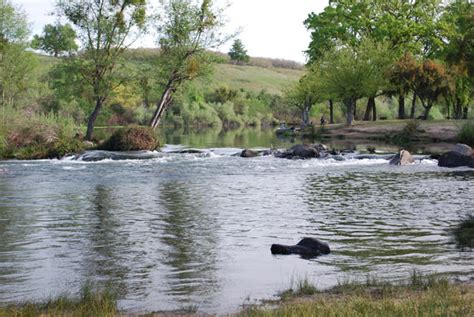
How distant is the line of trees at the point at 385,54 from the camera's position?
67750 millimetres

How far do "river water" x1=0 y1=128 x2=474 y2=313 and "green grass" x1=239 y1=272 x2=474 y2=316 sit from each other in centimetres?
79

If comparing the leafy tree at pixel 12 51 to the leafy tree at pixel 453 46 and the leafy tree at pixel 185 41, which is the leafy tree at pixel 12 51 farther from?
the leafy tree at pixel 453 46

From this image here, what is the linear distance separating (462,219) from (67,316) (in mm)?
12635

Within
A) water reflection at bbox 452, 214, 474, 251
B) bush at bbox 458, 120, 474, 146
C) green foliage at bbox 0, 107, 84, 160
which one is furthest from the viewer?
bush at bbox 458, 120, 474, 146

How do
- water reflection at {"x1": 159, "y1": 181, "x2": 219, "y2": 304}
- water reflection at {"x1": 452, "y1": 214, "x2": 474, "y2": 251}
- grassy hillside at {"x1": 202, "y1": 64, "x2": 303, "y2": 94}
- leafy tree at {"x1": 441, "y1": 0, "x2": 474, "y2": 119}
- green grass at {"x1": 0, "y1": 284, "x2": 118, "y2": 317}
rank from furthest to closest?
1. grassy hillside at {"x1": 202, "y1": 64, "x2": 303, "y2": 94}
2. leafy tree at {"x1": 441, "y1": 0, "x2": 474, "y2": 119}
3. water reflection at {"x1": 452, "y1": 214, "x2": 474, "y2": 251}
4. water reflection at {"x1": 159, "y1": 181, "x2": 219, "y2": 304}
5. green grass at {"x1": 0, "y1": 284, "x2": 118, "y2": 317}

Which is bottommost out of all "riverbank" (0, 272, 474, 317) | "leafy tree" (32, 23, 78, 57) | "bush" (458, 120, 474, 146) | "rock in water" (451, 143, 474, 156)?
"riverbank" (0, 272, 474, 317)

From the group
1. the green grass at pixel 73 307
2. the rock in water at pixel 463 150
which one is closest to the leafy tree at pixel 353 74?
the rock in water at pixel 463 150

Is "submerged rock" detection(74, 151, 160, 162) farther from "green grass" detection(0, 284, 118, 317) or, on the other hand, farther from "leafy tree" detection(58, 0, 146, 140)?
"green grass" detection(0, 284, 118, 317)

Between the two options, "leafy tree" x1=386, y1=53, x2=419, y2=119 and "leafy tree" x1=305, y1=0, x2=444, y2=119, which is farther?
"leafy tree" x1=305, y1=0, x2=444, y2=119

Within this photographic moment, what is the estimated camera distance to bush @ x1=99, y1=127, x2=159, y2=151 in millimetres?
44750

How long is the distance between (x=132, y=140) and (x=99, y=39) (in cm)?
1108

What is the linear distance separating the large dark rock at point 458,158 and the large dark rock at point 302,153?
28.4 feet

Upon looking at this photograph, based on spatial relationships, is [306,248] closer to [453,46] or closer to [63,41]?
[453,46]

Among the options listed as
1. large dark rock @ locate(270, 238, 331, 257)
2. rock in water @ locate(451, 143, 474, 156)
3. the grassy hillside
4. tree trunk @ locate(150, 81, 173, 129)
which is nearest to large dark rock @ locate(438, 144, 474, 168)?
rock in water @ locate(451, 143, 474, 156)
